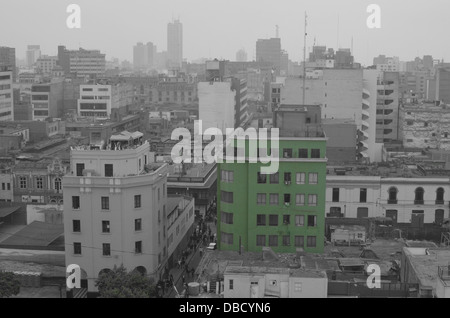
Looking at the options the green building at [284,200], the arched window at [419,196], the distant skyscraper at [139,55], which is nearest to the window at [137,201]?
the green building at [284,200]

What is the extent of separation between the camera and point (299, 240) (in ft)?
73.4

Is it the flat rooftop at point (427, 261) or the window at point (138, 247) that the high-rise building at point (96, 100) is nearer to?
the window at point (138, 247)

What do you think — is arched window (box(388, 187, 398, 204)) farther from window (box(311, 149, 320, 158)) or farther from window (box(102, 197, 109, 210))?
window (box(102, 197, 109, 210))

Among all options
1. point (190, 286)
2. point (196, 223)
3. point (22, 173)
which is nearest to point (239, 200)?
point (190, 286)

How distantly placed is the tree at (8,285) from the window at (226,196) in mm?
7677

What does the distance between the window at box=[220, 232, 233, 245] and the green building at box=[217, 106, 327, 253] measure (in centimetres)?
13

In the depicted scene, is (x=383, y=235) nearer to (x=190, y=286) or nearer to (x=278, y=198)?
(x=278, y=198)

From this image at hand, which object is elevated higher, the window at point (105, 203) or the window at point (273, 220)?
the window at point (105, 203)

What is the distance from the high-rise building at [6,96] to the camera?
62.3m

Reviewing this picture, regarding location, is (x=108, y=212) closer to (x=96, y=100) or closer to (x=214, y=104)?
(x=214, y=104)

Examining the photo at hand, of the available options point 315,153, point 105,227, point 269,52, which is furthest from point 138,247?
point 269,52

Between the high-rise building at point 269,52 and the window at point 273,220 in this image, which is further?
the high-rise building at point 269,52

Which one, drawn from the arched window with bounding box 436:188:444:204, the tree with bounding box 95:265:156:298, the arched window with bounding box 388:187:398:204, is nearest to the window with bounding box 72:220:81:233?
the tree with bounding box 95:265:156:298

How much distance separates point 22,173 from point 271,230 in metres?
14.1
